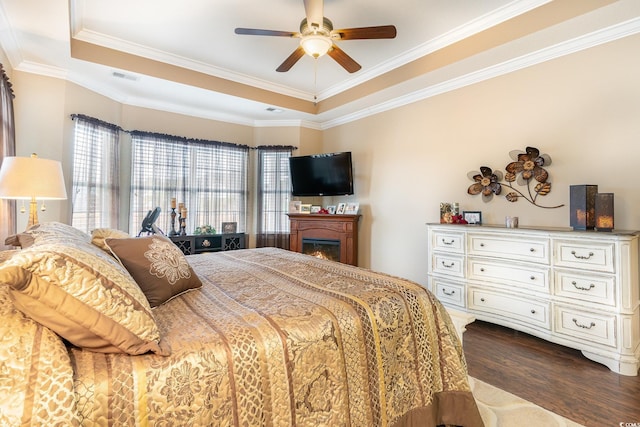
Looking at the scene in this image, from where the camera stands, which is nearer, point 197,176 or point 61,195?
point 61,195

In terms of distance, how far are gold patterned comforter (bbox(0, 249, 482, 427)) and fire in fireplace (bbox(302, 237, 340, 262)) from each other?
116 inches

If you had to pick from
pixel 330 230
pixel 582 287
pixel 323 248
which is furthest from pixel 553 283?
pixel 323 248

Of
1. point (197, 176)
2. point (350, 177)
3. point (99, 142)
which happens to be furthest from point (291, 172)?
point (99, 142)

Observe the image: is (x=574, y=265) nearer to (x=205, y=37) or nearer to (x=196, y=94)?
(x=205, y=37)

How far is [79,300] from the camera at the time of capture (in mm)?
914

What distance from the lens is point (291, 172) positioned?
17.0 feet

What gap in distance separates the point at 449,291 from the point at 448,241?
1.81 ft

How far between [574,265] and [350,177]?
2.98m

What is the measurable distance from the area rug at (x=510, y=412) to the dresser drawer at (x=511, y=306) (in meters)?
0.98

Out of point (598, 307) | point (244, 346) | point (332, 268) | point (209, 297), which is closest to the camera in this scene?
point (244, 346)

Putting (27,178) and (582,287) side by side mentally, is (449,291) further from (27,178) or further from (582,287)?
(27,178)

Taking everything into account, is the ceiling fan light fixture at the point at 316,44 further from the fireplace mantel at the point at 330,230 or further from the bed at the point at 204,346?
the fireplace mantel at the point at 330,230

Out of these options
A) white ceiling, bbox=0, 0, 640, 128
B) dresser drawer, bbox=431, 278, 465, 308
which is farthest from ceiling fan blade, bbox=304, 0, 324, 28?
dresser drawer, bbox=431, 278, 465, 308

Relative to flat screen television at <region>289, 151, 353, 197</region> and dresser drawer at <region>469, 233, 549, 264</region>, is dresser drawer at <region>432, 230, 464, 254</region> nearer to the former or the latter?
dresser drawer at <region>469, 233, 549, 264</region>
